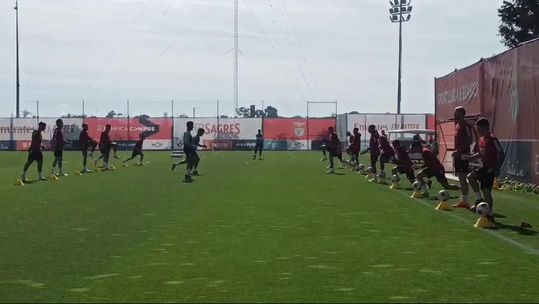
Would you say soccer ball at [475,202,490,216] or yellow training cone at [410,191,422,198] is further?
yellow training cone at [410,191,422,198]

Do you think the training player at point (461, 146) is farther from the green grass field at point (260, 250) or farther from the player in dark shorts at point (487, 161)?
the player in dark shorts at point (487, 161)

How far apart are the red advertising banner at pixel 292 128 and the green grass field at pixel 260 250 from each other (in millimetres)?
49695

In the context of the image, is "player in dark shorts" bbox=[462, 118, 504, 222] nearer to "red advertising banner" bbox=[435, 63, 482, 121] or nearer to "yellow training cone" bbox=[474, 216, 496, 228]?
"yellow training cone" bbox=[474, 216, 496, 228]

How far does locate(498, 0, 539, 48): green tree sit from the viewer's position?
51.1m

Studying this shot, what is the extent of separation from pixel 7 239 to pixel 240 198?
7655mm

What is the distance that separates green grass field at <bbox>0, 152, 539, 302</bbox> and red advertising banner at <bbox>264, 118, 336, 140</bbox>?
163ft

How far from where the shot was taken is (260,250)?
33.5 feet

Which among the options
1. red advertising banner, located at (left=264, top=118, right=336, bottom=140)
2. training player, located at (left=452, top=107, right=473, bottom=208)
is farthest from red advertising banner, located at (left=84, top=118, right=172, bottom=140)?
training player, located at (left=452, top=107, right=473, bottom=208)

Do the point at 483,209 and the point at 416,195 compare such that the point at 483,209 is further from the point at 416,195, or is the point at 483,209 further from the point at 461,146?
the point at 416,195

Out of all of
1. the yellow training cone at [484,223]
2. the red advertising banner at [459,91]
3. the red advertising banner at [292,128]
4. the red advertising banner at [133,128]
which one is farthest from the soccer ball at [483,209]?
the red advertising banner at [133,128]

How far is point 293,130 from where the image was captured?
226 ft

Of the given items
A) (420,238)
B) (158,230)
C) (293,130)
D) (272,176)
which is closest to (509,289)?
(420,238)

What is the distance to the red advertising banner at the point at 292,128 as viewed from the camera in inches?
2699

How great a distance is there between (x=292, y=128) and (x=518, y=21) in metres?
23.2
